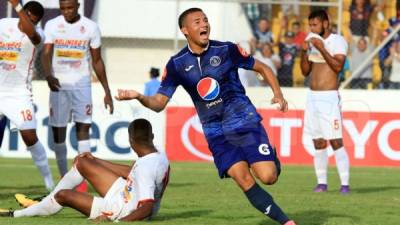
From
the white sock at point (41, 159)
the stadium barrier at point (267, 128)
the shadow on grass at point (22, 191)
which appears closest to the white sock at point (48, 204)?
the shadow on grass at point (22, 191)

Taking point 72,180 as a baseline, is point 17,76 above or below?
above

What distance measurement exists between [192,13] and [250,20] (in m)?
14.4

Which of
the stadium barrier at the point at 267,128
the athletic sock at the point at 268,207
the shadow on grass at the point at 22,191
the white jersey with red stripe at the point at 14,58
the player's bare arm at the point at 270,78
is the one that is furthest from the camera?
the stadium barrier at the point at 267,128

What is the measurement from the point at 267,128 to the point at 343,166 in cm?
671

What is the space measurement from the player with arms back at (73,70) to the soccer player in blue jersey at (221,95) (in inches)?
202

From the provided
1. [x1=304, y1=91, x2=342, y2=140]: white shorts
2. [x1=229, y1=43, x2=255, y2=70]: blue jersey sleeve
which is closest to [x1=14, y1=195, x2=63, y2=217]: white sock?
[x1=229, y1=43, x2=255, y2=70]: blue jersey sleeve

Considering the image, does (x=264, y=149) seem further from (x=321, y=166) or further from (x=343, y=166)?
(x=321, y=166)

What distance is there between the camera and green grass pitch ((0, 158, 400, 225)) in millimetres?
11767

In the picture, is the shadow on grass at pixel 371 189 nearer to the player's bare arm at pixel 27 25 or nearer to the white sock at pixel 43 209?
the player's bare arm at pixel 27 25

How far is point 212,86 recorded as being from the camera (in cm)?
1074

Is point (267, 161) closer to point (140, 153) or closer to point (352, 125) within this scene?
point (140, 153)

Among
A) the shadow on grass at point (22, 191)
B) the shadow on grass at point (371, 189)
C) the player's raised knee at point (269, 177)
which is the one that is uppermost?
the player's raised knee at point (269, 177)

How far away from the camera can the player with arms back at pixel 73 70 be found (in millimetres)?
15852

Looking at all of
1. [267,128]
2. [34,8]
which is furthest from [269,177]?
[267,128]
